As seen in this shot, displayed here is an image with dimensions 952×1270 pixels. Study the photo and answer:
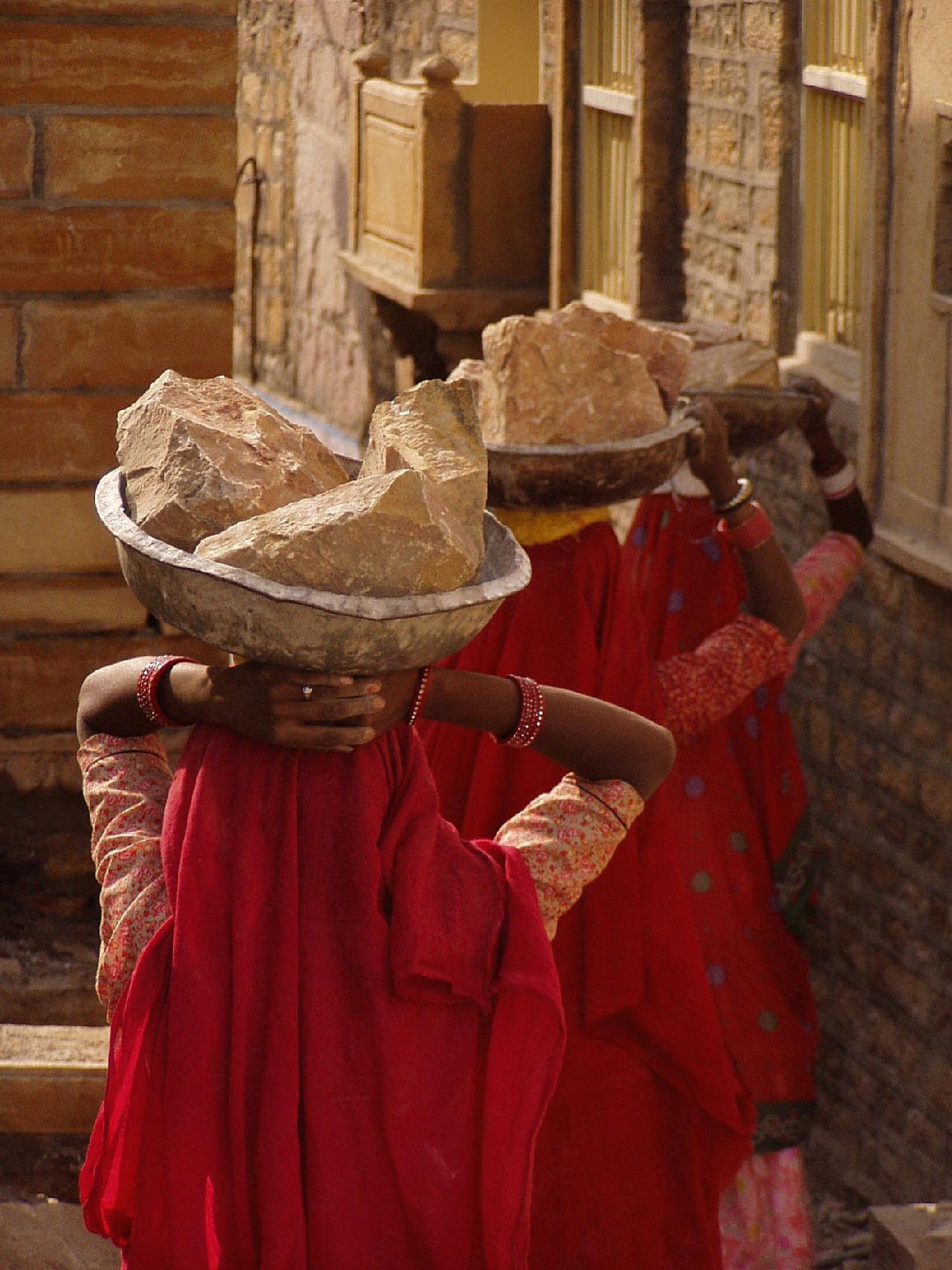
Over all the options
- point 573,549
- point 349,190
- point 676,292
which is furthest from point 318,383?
point 573,549

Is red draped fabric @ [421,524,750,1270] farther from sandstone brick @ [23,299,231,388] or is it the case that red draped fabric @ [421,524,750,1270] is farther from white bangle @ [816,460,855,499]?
sandstone brick @ [23,299,231,388]

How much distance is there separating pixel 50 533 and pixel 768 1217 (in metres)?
2.39

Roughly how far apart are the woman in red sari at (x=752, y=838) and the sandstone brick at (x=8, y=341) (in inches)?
63.1

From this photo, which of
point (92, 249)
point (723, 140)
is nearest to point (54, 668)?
point (92, 249)

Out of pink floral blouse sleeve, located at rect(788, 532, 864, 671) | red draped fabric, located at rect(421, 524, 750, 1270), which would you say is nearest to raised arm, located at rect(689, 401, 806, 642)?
pink floral blouse sleeve, located at rect(788, 532, 864, 671)

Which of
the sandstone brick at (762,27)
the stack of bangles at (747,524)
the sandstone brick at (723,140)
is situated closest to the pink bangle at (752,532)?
the stack of bangles at (747,524)

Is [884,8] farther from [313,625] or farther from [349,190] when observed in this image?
[349,190]

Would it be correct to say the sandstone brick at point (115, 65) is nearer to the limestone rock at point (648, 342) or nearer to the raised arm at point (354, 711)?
the limestone rock at point (648, 342)

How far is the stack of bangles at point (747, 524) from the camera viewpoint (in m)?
3.86

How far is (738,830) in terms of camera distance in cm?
413

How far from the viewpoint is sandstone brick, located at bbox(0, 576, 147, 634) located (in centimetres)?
466

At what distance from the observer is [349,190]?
445 inches

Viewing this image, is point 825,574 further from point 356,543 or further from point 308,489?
point 356,543

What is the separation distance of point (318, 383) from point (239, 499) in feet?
38.6
